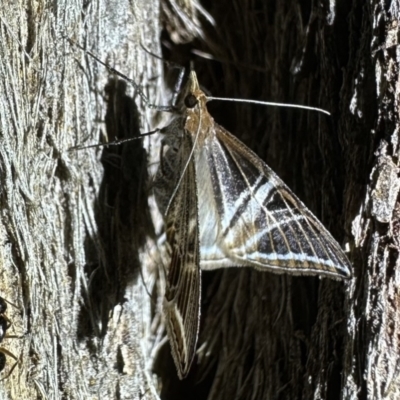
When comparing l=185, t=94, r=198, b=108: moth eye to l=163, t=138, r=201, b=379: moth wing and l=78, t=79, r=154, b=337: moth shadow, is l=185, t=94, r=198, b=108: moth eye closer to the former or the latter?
l=163, t=138, r=201, b=379: moth wing

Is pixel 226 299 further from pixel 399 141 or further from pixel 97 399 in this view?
pixel 399 141

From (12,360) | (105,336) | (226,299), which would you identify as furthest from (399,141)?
(12,360)

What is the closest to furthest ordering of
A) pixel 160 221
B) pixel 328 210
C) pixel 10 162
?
pixel 10 162
pixel 328 210
pixel 160 221

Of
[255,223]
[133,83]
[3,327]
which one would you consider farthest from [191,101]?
[3,327]

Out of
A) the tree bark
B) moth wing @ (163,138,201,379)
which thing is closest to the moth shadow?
the tree bark

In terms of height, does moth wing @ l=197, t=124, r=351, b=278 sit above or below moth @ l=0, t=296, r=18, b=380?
→ above

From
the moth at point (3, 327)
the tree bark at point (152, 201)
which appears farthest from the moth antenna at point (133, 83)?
the moth at point (3, 327)

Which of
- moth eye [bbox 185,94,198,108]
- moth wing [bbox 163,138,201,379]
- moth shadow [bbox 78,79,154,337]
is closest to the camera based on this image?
moth wing [bbox 163,138,201,379]
